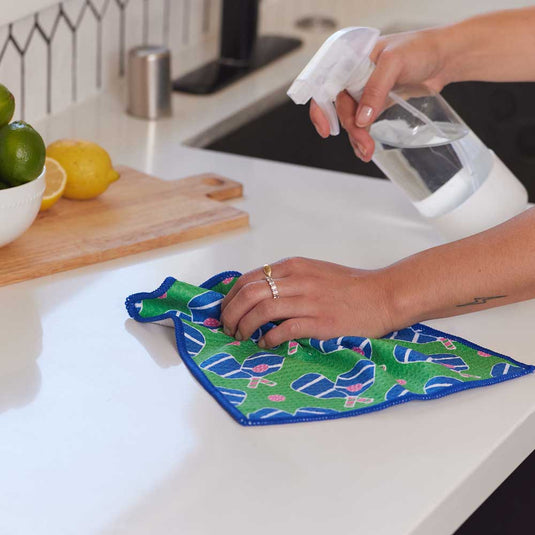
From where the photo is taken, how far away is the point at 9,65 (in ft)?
5.61

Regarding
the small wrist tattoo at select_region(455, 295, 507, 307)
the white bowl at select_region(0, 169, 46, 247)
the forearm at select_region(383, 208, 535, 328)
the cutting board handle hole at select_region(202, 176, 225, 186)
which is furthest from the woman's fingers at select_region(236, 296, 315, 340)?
the cutting board handle hole at select_region(202, 176, 225, 186)

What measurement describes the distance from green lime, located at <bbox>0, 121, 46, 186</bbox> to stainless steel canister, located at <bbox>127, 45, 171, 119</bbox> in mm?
645

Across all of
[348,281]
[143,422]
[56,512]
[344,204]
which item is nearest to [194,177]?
[344,204]

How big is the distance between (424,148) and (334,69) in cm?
23

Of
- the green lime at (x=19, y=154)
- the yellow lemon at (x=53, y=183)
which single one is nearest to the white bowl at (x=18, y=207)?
the green lime at (x=19, y=154)

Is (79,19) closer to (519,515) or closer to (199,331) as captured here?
(199,331)

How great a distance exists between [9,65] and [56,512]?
3.44 feet

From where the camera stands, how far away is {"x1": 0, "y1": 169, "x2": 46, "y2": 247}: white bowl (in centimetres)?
124

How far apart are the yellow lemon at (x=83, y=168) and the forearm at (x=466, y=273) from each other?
1.56ft

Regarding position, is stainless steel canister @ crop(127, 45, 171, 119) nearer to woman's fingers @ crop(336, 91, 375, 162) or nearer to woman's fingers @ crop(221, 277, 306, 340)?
woman's fingers @ crop(336, 91, 375, 162)

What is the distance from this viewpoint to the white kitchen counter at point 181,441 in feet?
Answer: 2.86

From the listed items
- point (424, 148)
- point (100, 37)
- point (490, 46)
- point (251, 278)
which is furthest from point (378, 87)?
point (100, 37)

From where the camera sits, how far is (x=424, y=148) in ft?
4.92

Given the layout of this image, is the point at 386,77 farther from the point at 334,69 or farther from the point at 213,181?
the point at 213,181
